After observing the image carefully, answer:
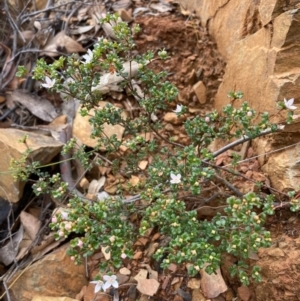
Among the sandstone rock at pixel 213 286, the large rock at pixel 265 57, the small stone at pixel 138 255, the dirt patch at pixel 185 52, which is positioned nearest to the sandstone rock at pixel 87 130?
the dirt patch at pixel 185 52

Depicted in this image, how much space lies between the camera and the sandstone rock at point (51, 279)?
2.53 meters

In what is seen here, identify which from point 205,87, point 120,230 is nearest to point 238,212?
point 120,230

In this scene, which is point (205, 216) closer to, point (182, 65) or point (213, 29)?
point (182, 65)

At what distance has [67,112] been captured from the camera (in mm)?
3203

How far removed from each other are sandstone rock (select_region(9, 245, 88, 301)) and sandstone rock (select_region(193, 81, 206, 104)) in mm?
1261

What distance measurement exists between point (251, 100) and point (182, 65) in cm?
A: 73

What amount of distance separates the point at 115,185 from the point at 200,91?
32.7 inches

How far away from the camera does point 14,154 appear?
8.86ft

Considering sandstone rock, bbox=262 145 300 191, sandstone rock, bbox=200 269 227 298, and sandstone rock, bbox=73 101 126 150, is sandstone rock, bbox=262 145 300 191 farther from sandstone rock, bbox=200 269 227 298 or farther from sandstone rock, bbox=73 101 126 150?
sandstone rock, bbox=73 101 126 150

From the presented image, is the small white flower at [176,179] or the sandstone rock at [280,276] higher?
the small white flower at [176,179]

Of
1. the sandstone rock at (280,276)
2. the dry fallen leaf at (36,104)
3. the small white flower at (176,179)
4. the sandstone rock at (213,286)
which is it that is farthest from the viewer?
the dry fallen leaf at (36,104)

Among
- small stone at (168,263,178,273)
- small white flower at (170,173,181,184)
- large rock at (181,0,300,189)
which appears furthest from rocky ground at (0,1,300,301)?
small white flower at (170,173,181,184)

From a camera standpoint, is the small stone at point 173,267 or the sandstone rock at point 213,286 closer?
the sandstone rock at point 213,286

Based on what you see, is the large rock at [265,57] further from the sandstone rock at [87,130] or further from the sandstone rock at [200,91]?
the sandstone rock at [87,130]
